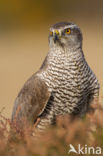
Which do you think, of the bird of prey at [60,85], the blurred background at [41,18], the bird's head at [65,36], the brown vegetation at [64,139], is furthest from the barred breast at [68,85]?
the blurred background at [41,18]

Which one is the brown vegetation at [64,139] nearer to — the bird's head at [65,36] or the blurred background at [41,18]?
the bird's head at [65,36]

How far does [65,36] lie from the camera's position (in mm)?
6551

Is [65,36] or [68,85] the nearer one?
[68,85]

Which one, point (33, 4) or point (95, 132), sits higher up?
point (95, 132)

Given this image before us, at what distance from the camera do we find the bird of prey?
244 inches

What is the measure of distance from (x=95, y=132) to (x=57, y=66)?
242cm

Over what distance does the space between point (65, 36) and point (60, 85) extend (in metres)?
0.65

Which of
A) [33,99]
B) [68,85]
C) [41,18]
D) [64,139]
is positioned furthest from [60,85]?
[41,18]

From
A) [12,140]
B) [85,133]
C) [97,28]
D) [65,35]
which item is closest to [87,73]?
[65,35]

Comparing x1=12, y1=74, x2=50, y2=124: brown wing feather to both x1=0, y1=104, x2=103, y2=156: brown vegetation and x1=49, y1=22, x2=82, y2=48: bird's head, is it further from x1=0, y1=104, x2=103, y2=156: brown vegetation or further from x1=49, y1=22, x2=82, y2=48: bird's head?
x1=0, y1=104, x2=103, y2=156: brown vegetation

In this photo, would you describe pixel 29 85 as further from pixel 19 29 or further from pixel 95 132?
pixel 19 29

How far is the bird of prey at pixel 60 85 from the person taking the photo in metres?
6.20

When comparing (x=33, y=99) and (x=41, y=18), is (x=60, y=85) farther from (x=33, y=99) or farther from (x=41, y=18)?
(x=41, y=18)

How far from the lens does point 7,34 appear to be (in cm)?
2441
